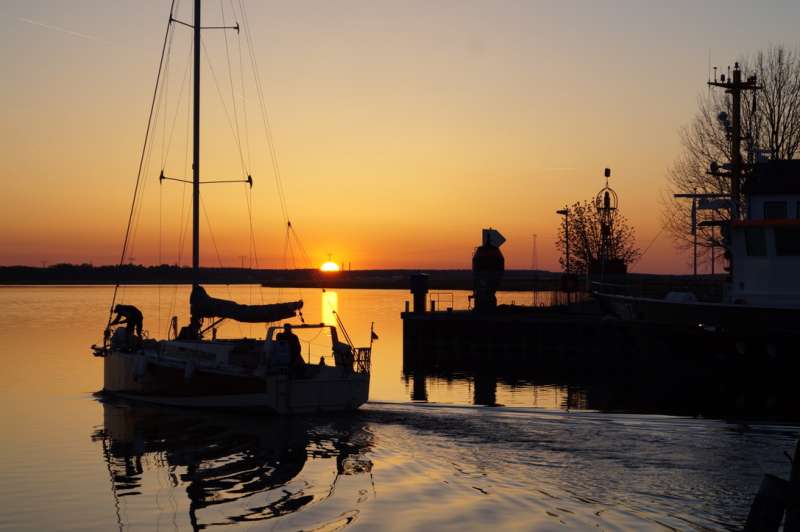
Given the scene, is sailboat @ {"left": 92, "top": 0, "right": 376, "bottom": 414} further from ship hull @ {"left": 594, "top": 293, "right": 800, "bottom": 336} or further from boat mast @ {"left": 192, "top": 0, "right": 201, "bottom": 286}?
ship hull @ {"left": 594, "top": 293, "right": 800, "bottom": 336}

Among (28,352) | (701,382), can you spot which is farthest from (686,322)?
(28,352)

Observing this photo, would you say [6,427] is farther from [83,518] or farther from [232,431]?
[83,518]

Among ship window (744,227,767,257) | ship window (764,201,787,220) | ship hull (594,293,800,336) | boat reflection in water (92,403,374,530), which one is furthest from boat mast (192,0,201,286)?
ship window (764,201,787,220)

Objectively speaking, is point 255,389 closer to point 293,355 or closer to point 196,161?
point 293,355

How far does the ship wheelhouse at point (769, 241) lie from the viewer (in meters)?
38.1

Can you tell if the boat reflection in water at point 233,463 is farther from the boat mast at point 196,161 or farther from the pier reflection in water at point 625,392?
the pier reflection in water at point 625,392

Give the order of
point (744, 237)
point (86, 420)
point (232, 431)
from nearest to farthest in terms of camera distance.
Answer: point (232, 431) → point (86, 420) → point (744, 237)

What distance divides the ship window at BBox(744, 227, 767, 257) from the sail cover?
1941 centimetres

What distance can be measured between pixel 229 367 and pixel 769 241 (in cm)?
2286

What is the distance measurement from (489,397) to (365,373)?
31.7 feet

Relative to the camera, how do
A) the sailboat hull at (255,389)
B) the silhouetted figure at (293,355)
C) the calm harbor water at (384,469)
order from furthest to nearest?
the silhouetted figure at (293,355) → the sailboat hull at (255,389) → the calm harbor water at (384,469)

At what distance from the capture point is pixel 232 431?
2614cm

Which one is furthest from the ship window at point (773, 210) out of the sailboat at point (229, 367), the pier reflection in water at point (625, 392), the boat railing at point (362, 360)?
the boat railing at point (362, 360)

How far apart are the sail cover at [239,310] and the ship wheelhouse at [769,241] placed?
63.8 ft
